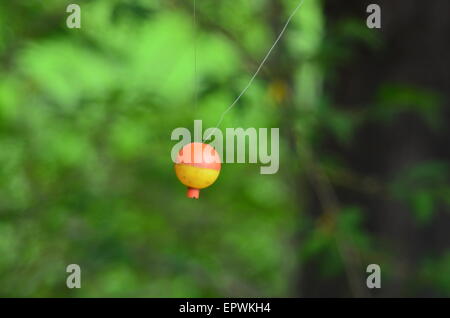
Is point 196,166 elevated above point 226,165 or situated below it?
below

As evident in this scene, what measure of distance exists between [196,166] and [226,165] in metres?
1.45

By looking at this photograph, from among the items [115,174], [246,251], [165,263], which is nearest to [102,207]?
[165,263]

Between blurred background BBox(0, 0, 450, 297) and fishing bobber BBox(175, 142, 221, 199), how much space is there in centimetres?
45

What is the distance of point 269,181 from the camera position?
10.5 feet

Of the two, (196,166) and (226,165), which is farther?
(226,165)

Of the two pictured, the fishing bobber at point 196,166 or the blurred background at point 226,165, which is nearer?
the fishing bobber at point 196,166

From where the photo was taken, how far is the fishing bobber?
1.13m

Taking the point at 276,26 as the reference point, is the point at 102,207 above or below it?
below

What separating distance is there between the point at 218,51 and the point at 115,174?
0.89 meters

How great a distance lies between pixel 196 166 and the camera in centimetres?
113

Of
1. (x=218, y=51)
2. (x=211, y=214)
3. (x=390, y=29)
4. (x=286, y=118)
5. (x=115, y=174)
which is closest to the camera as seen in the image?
(x=286, y=118)

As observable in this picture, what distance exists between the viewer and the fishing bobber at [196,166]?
113 cm

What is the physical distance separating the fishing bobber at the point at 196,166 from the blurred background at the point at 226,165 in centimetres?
45
